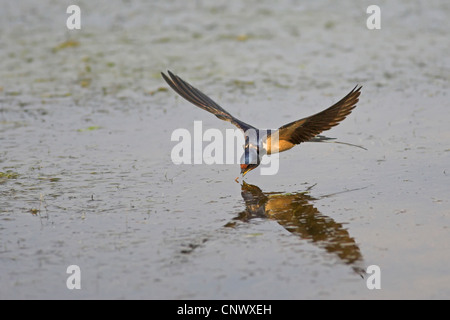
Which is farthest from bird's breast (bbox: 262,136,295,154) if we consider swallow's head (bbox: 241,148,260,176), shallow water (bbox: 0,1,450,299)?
shallow water (bbox: 0,1,450,299)

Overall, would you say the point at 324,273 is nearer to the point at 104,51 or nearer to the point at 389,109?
the point at 389,109

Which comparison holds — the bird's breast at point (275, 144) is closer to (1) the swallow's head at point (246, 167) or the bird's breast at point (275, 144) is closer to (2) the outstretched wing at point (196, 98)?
(1) the swallow's head at point (246, 167)

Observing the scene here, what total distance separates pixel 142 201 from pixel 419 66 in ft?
22.5

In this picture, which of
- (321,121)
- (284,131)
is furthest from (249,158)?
(321,121)

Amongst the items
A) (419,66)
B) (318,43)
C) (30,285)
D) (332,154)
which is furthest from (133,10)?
(30,285)

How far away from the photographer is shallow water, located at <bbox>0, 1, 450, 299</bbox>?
562 centimetres

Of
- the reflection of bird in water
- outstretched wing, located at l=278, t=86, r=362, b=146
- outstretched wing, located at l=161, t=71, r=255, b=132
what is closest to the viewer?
the reflection of bird in water

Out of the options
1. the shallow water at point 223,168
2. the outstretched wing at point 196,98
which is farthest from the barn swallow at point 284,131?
the shallow water at point 223,168

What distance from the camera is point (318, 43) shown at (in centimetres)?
1448

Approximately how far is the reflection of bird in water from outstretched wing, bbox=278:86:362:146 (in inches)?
23.4

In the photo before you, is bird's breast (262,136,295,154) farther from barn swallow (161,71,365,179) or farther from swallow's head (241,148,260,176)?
swallow's head (241,148,260,176)

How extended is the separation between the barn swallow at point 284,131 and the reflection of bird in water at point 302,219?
0.37m

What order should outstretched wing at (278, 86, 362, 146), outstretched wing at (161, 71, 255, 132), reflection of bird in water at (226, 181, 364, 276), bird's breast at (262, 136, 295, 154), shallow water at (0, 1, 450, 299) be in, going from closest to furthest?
shallow water at (0, 1, 450, 299)
reflection of bird in water at (226, 181, 364, 276)
outstretched wing at (278, 86, 362, 146)
bird's breast at (262, 136, 295, 154)
outstretched wing at (161, 71, 255, 132)

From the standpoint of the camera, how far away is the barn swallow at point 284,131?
693 cm
